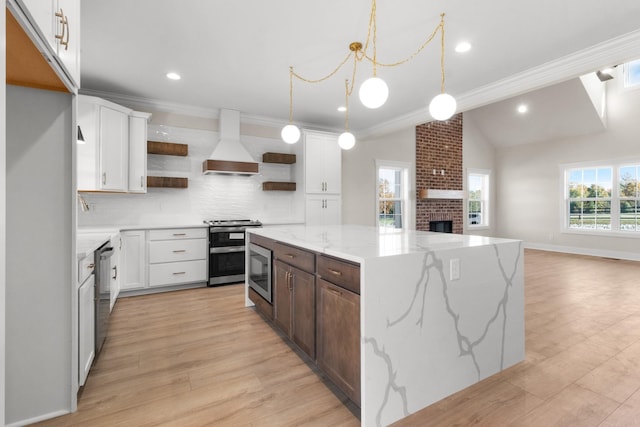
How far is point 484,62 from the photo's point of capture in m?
3.41

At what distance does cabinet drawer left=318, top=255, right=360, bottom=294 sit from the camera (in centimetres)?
159

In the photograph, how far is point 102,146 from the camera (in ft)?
12.3

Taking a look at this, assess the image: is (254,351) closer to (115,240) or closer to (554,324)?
(115,240)

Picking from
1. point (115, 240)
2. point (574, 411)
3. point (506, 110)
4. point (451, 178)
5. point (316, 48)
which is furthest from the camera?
point (451, 178)

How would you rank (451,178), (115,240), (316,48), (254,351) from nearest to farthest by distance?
(254,351) → (316,48) → (115,240) → (451,178)

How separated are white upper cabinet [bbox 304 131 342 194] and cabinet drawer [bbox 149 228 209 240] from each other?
1.80 m

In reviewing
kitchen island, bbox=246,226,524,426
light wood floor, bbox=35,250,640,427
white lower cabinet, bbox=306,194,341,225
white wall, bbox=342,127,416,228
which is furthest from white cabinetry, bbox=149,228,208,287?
white wall, bbox=342,127,416,228

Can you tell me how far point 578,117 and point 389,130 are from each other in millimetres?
4209

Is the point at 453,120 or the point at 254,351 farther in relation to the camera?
the point at 453,120

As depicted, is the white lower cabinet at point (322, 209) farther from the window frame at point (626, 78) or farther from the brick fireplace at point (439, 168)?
the window frame at point (626, 78)

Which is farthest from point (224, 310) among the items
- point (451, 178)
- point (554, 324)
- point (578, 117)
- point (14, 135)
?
point (578, 117)

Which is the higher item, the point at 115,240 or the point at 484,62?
the point at 484,62

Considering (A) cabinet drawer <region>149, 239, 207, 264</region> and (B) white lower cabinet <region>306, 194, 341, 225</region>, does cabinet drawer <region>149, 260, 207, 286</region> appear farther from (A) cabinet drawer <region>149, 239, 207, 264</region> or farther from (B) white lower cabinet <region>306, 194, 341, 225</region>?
(B) white lower cabinet <region>306, 194, 341, 225</region>

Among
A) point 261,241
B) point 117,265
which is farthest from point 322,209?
point 117,265
